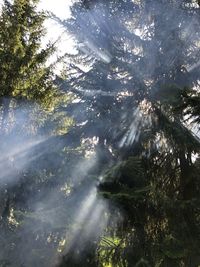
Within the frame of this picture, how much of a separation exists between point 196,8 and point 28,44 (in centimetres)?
545

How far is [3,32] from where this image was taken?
13.3 meters

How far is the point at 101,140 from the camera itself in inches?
486

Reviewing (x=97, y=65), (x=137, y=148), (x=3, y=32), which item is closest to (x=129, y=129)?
(x=137, y=148)

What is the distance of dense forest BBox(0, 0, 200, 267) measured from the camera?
10047 millimetres

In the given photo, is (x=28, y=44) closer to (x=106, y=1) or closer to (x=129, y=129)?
(x=106, y=1)

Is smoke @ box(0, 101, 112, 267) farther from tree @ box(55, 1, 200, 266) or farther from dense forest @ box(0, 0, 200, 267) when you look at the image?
tree @ box(55, 1, 200, 266)

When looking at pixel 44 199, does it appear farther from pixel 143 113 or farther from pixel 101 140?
pixel 143 113

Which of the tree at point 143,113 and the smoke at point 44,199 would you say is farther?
the smoke at point 44,199

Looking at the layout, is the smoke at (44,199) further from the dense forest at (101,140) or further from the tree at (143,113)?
the tree at (143,113)

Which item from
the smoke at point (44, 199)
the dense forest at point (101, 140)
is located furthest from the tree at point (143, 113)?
the smoke at point (44, 199)

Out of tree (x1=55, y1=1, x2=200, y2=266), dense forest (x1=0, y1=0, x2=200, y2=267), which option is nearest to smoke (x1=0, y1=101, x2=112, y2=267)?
dense forest (x1=0, y1=0, x2=200, y2=267)

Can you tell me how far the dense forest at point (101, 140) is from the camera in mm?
10047

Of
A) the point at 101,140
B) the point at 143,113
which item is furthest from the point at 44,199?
the point at 143,113

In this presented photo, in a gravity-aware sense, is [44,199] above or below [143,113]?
above
